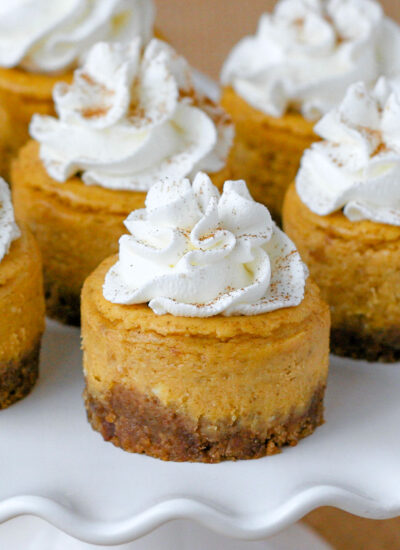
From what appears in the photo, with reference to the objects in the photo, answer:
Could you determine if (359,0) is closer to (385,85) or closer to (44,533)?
(385,85)

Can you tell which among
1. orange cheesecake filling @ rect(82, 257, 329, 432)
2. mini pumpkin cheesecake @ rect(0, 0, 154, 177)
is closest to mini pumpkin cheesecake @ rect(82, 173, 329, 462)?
orange cheesecake filling @ rect(82, 257, 329, 432)

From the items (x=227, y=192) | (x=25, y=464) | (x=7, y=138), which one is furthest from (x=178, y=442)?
(x=7, y=138)

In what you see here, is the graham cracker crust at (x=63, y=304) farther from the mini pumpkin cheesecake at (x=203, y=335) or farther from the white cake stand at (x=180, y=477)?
the mini pumpkin cheesecake at (x=203, y=335)

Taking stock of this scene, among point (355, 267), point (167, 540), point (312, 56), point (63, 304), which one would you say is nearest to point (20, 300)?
point (63, 304)

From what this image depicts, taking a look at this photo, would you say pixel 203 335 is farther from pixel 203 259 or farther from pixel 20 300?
pixel 20 300

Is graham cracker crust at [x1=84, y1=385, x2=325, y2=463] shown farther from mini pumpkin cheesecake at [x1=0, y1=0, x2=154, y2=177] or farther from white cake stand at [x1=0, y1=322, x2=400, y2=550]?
mini pumpkin cheesecake at [x1=0, y1=0, x2=154, y2=177]

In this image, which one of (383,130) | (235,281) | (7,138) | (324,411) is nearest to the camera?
(235,281)
